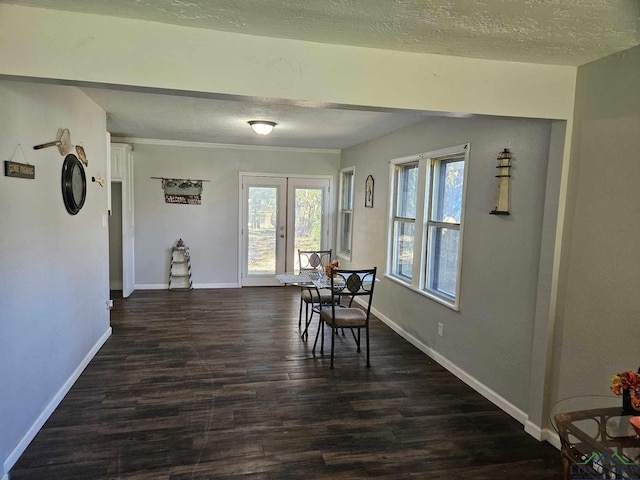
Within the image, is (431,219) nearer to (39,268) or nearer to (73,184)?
(73,184)

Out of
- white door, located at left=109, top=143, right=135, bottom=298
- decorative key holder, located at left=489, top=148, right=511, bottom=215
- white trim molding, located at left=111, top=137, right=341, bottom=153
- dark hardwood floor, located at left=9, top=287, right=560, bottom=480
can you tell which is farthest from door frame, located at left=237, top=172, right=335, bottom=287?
decorative key holder, located at left=489, top=148, right=511, bottom=215

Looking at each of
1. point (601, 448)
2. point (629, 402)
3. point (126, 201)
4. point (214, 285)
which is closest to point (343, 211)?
point (214, 285)

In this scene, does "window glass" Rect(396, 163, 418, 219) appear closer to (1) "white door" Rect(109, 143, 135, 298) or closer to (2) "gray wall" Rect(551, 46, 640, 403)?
(2) "gray wall" Rect(551, 46, 640, 403)

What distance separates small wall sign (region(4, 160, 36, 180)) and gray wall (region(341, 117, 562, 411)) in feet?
9.53

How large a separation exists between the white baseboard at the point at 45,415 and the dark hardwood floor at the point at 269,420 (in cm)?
5

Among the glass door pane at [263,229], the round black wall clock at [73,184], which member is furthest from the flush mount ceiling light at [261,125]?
the glass door pane at [263,229]

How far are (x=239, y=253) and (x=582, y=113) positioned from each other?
5329 millimetres

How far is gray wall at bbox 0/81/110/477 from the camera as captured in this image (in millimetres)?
2178

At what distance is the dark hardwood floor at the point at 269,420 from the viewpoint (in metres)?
2.30

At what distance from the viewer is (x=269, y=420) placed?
278cm

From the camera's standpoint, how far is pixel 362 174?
19.3ft

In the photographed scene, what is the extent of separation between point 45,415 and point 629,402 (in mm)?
3273

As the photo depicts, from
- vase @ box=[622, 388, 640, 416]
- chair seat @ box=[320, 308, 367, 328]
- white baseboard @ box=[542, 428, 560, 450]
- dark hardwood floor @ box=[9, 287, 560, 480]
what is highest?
vase @ box=[622, 388, 640, 416]

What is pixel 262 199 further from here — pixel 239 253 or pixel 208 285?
pixel 208 285
